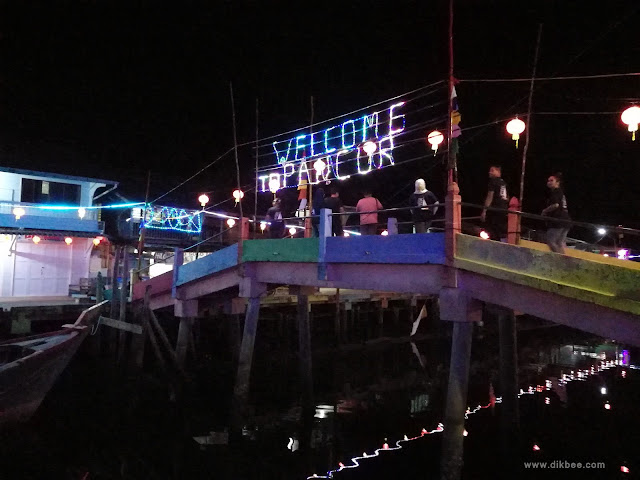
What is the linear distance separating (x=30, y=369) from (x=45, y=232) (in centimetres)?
1437

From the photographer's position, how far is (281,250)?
10.5 m

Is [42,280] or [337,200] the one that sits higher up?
[337,200]

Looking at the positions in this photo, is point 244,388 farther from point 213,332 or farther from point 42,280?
point 42,280

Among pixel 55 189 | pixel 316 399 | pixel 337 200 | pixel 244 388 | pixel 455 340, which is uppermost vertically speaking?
pixel 55 189

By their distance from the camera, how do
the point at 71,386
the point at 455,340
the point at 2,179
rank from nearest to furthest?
1. the point at 455,340
2. the point at 71,386
3. the point at 2,179

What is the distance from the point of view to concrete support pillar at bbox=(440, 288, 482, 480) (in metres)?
7.06

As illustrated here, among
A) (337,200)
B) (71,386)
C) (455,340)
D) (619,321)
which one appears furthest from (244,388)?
(619,321)

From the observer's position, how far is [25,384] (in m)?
9.52

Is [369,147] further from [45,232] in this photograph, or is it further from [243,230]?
[45,232]

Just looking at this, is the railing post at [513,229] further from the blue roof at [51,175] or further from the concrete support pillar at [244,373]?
the blue roof at [51,175]

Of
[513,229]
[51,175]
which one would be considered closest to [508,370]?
[513,229]

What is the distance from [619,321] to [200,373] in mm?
14258

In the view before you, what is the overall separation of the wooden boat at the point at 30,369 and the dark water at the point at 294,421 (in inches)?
29.5

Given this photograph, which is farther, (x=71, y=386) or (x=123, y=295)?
(x=123, y=295)
